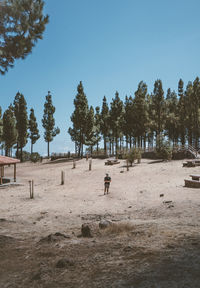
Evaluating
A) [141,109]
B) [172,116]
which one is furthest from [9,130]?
[172,116]

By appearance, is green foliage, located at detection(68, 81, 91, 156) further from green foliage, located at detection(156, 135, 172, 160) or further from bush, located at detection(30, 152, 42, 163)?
green foliage, located at detection(156, 135, 172, 160)

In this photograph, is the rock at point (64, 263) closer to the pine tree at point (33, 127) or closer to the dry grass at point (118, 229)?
the dry grass at point (118, 229)

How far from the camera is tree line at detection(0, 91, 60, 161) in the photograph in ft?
160

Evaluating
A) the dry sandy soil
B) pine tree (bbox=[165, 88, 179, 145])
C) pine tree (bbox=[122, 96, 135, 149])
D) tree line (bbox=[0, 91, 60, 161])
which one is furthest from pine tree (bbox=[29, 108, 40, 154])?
the dry sandy soil

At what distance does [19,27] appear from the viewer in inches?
341

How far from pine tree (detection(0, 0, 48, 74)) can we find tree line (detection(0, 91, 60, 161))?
37849 mm

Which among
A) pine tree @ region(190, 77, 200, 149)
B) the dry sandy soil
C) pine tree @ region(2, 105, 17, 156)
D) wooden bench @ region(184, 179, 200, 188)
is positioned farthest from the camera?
pine tree @ region(2, 105, 17, 156)

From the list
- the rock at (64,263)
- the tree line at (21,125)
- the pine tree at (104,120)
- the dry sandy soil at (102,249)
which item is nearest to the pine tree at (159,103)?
the pine tree at (104,120)

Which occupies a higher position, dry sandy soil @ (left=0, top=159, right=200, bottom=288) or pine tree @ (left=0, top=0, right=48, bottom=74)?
pine tree @ (left=0, top=0, right=48, bottom=74)

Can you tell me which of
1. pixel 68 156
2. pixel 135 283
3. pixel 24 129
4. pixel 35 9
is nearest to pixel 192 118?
pixel 68 156

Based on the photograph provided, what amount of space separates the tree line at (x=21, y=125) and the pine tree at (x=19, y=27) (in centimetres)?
3785

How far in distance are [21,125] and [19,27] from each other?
4542 cm

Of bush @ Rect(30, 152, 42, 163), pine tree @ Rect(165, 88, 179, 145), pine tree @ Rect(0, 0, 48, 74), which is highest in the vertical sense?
pine tree @ Rect(165, 88, 179, 145)

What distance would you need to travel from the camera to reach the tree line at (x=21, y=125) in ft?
160
